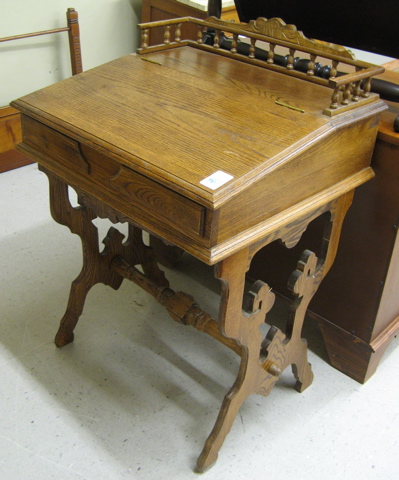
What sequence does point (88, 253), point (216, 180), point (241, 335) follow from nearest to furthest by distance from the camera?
1. point (216, 180)
2. point (241, 335)
3. point (88, 253)

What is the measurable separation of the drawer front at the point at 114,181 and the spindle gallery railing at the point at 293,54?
0.48 meters

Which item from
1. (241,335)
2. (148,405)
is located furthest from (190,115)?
(148,405)

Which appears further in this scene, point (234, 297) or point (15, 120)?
point (15, 120)

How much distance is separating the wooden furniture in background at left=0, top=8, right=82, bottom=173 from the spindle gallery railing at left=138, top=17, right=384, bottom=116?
165cm

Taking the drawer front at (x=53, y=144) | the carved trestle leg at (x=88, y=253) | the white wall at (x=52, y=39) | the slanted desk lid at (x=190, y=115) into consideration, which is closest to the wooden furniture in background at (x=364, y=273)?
the slanted desk lid at (x=190, y=115)

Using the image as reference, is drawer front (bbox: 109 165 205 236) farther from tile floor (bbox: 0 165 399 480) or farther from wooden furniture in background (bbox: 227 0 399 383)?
tile floor (bbox: 0 165 399 480)

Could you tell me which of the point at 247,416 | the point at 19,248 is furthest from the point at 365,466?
the point at 19,248

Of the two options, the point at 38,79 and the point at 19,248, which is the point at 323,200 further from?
the point at 38,79

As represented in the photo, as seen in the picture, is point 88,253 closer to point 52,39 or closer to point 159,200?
point 159,200

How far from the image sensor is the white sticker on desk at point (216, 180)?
50.7 inches

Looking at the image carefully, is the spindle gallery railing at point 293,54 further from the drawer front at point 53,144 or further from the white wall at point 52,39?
the white wall at point 52,39

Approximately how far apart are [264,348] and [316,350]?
0.58m

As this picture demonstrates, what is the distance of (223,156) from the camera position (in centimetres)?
139

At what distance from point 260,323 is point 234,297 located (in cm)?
22
